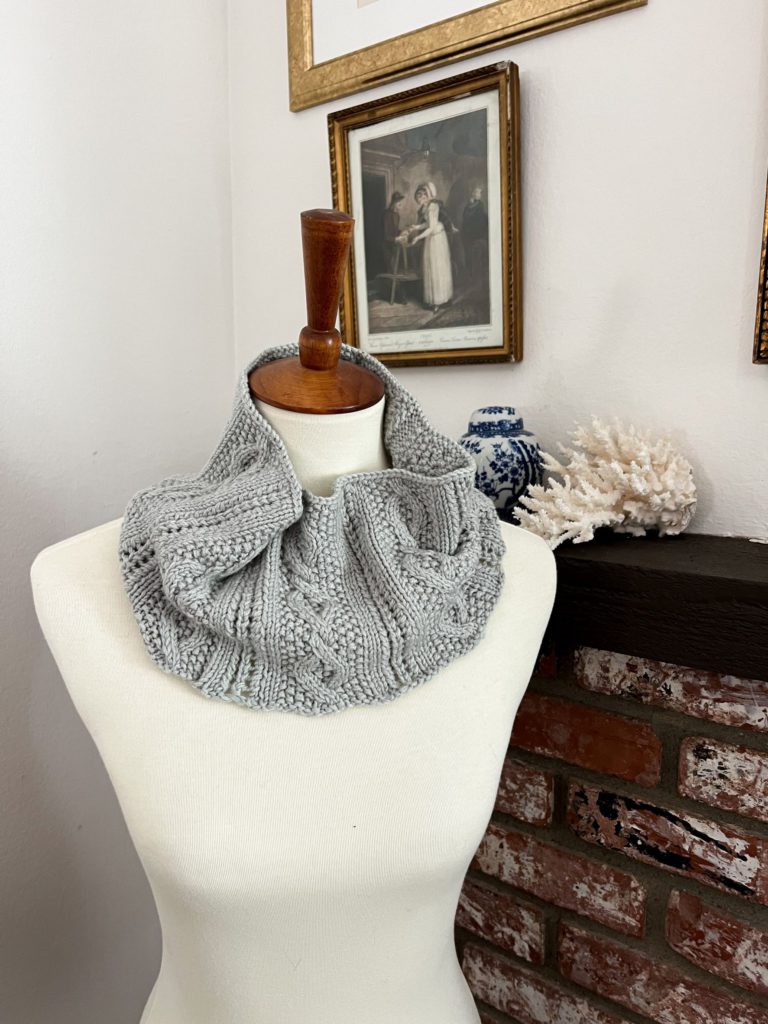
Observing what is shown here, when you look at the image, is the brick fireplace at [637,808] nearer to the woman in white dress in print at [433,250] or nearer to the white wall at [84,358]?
the woman in white dress in print at [433,250]

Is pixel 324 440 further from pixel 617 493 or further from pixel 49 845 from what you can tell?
pixel 49 845

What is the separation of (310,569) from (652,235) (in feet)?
1.91

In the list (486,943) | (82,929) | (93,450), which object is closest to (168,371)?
(93,450)

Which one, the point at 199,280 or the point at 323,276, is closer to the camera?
the point at 323,276

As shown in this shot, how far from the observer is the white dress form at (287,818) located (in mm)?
494

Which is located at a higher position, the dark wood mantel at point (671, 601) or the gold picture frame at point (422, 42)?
the gold picture frame at point (422, 42)

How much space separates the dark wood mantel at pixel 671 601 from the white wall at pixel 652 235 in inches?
5.3

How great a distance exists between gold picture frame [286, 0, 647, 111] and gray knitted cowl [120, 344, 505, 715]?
57 centimetres

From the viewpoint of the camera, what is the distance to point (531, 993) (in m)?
0.93

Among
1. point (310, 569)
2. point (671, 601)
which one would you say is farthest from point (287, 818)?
point (671, 601)

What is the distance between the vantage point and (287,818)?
498mm

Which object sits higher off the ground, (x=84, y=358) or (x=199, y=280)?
(x=199, y=280)

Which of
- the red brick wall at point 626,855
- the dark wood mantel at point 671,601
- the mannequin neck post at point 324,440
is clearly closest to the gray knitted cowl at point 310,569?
the mannequin neck post at point 324,440

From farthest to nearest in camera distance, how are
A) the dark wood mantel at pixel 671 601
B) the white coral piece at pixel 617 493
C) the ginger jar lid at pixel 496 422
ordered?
the ginger jar lid at pixel 496 422 → the white coral piece at pixel 617 493 → the dark wood mantel at pixel 671 601
